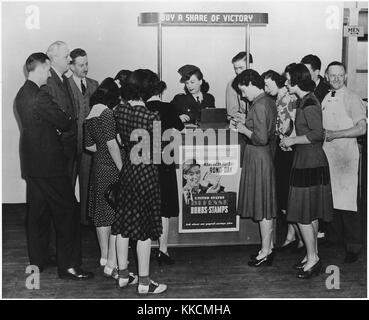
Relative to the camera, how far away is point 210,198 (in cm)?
424

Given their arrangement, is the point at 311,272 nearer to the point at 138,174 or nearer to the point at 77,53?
the point at 138,174

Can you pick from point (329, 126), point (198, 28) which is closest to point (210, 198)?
point (329, 126)

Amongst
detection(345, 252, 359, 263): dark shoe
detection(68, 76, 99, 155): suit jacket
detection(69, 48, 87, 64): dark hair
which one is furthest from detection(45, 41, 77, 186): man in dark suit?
detection(345, 252, 359, 263): dark shoe

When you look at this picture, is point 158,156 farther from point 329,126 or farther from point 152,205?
point 329,126

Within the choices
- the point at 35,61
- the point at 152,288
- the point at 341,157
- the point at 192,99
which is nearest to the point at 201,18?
the point at 192,99

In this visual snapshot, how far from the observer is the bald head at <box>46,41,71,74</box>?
408 centimetres

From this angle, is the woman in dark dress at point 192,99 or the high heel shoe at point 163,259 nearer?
the high heel shoe at point 163,259

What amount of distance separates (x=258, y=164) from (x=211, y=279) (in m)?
0.84

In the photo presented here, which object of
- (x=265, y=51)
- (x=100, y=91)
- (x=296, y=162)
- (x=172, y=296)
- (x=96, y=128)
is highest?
(x=265, y=51)

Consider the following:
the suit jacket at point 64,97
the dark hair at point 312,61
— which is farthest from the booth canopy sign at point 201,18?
the suit jacket at point 64,97

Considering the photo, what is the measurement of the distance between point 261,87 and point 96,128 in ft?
3.78

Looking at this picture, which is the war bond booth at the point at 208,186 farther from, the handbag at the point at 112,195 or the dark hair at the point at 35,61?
the dark hair at the point at 35,61

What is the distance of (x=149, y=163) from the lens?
337cm

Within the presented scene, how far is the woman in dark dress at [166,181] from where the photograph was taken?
3773 millimetres
